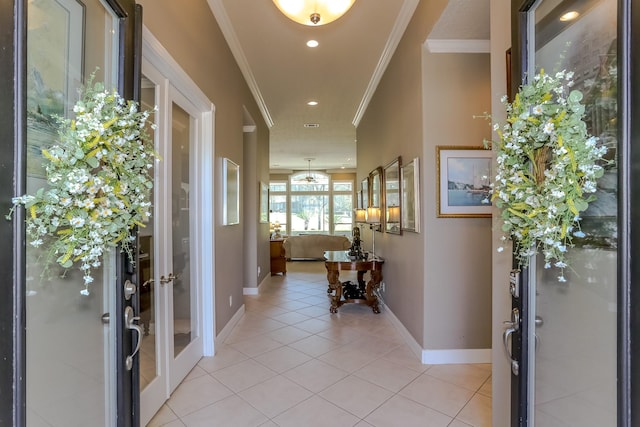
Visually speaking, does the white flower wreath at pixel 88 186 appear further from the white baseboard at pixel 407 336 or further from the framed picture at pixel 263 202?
the framed picture at pixel 263 202

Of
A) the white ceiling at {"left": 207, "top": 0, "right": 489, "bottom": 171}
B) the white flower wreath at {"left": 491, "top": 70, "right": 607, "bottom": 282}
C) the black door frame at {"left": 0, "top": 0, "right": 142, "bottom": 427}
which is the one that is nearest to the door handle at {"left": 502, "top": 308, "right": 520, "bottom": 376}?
the white flower wreath at {"left": 491, "top": 70, "right": 607, "bottom": 282}

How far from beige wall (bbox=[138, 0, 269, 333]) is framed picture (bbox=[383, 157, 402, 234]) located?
6.10 feet

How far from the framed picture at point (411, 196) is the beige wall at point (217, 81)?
1869mm

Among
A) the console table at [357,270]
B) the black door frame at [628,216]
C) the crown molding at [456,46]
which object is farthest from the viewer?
the console table at [357,270]

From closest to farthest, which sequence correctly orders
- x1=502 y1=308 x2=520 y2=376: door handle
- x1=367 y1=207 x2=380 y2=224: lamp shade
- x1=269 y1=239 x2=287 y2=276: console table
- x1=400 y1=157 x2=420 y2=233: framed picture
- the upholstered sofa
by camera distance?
x1=502 y1=308 x2=520 y2=376: door handle → x1=400 y1=157 x2=420 y2=233: framed picture → x1=367 y1=207 x2=380 y2=224: lamp shade → x1=269 y1=239 x2=287 y2=276: console table → the upholstered sofa

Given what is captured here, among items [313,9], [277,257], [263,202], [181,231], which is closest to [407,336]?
[181,231]

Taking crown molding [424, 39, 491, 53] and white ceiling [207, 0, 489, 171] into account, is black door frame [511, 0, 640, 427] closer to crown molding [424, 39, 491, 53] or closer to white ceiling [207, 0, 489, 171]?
white ceiling [207, 0, 489, 171]

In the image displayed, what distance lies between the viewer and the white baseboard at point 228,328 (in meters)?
3.25

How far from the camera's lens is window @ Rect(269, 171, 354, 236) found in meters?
12.7

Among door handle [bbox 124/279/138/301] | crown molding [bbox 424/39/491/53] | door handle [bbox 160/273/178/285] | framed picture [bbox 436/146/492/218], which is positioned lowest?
door handle [bbox 160/273/178/285]

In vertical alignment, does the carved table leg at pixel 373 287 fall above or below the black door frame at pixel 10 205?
below

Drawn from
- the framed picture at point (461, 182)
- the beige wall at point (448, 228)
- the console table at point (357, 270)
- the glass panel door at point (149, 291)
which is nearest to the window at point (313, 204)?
the console table at point (357, 270)

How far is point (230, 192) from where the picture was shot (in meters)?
3.67

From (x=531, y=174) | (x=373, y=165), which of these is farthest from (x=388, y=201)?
(x=531, y=174)
